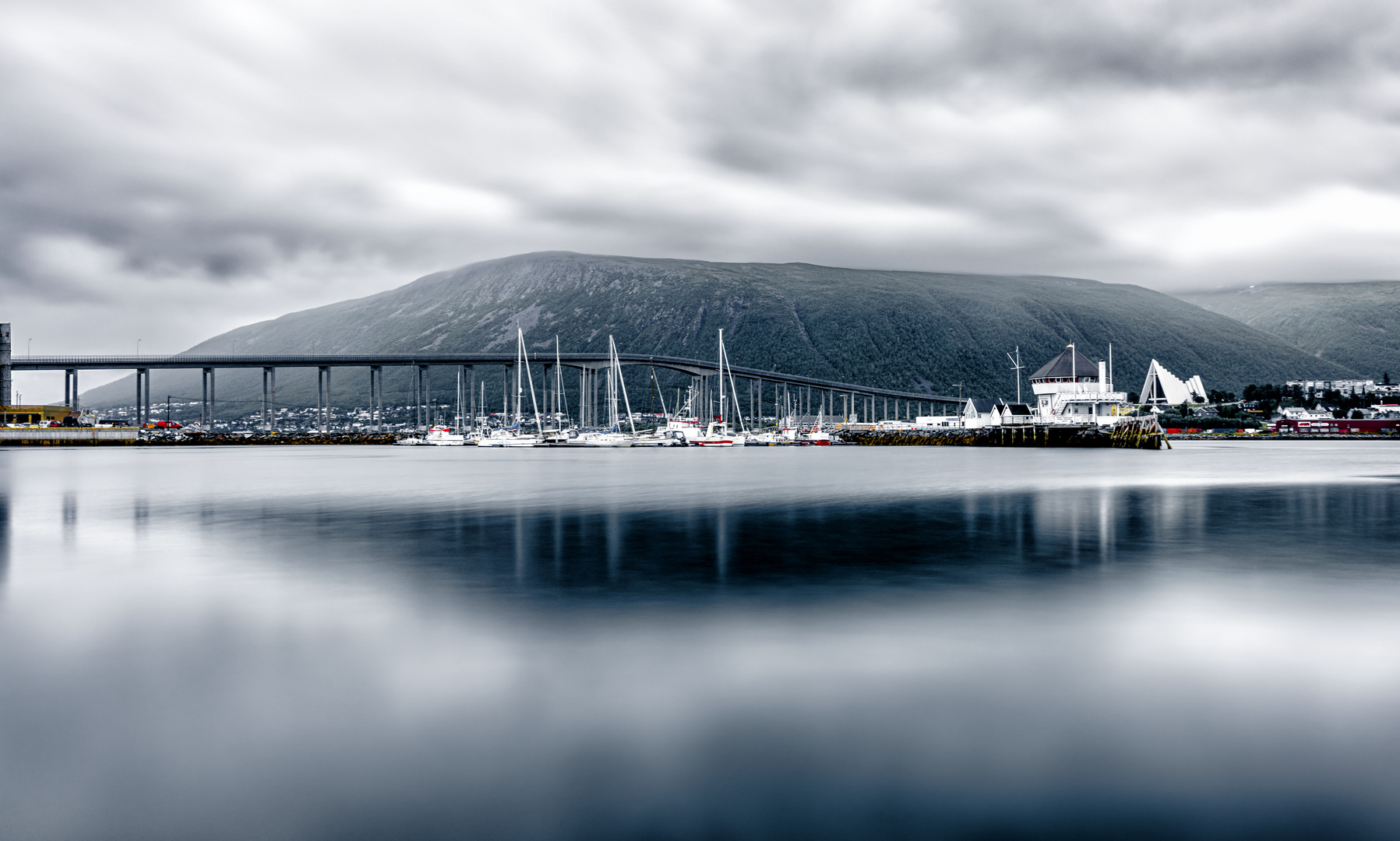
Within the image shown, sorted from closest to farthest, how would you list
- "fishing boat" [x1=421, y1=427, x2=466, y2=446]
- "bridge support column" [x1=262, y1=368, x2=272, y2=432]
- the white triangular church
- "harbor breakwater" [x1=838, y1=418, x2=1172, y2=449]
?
"harbor breakwater" [x1=838, y1=418, x2=1172, y2=449] < "fishing boat" [x1=421, y1=427, x2=466, y2=446] < "bridge support column" [x1=262, y1=368, x2=272, y2=432] < the white triangular church

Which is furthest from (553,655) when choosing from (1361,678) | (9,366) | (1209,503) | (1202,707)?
(9,366)

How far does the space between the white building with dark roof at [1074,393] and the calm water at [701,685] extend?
5209 inches

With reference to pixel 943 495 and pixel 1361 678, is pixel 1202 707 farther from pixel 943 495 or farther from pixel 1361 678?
pixel 943 495

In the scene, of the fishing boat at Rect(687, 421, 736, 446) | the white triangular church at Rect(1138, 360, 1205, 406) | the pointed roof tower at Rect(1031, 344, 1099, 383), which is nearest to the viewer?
the fishing boat at Rect(687, 421, 736, 446)

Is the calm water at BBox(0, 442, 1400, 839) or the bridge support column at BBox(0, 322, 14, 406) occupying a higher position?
the bridge support column at BBox(0, 322, 14, 406)

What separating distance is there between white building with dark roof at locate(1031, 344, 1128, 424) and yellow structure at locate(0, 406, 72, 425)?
16244 centimetres

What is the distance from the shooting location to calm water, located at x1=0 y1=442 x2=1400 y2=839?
6438 millimetres

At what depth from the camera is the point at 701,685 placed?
9.51m

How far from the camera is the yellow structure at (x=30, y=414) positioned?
15350 centimetres

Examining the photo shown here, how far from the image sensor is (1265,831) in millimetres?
6051

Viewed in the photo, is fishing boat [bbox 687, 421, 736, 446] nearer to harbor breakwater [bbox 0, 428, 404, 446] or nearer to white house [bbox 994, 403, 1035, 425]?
white house [bbox 994, 403, 1035, 425]

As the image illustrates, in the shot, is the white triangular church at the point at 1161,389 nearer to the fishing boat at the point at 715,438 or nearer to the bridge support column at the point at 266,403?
the fishing boat at the point at 715,438

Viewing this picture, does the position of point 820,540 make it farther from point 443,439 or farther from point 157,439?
point 157,439

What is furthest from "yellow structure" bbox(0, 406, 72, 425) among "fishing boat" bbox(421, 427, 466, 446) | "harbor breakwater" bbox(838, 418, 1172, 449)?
"harbor breakwater" bbox(838, 418, 1172, 449)
